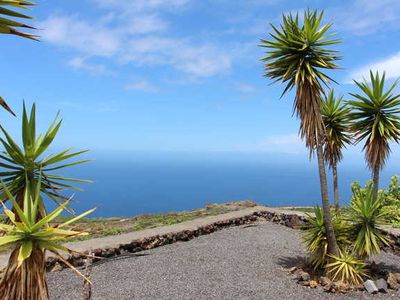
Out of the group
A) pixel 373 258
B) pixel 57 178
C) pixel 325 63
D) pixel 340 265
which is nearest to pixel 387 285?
pixel 340 265

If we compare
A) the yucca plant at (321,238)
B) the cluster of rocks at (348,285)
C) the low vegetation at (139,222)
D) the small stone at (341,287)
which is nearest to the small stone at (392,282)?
the cluster of rocks at (348,285)

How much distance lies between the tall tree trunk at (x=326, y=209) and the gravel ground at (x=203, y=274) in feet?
4.32

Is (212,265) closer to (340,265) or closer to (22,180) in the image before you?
(340,265)

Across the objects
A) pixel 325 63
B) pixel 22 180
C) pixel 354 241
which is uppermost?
pixel 325 63

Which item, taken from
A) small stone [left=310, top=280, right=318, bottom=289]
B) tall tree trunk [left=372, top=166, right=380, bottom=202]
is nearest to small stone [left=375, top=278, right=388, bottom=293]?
small stone [left=310, top=280, right=318, bottom=289]

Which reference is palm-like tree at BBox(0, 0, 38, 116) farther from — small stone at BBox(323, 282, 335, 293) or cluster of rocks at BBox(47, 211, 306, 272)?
small stone at BBox(323, 282, 335, 293)

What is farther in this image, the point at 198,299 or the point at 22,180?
the point at 198,299

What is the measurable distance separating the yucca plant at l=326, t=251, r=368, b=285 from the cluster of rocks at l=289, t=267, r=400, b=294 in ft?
0.58

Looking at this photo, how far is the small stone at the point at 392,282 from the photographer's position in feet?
32.0

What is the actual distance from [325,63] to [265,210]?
10.1 metres

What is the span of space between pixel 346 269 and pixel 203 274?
3.72 metres

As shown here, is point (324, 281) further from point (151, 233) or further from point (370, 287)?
point (151, 233)

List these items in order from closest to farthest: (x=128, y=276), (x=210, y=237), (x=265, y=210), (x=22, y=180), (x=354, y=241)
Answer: (x=22, y=180), (x=128, y=276), (x=354, y=241), (x=210, y=237), (x=265, y=210)

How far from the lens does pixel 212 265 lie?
10.9 meters
